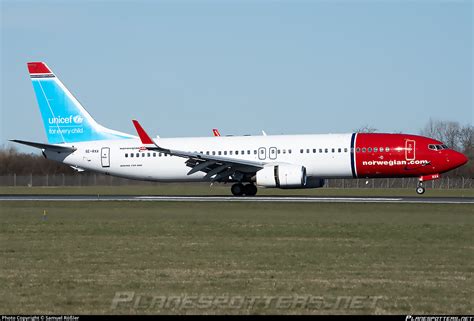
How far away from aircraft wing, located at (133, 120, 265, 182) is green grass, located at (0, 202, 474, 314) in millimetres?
13266

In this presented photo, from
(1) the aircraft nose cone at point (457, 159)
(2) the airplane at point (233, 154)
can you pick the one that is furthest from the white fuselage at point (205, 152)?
(1) the aircraft nose cone at point (457, 159)

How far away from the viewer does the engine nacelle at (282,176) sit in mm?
42062

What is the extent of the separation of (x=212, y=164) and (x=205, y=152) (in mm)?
2277

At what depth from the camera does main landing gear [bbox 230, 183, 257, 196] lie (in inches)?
1797

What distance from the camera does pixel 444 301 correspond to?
1291cm

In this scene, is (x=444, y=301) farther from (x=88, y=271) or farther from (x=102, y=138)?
(x=102, y=138)

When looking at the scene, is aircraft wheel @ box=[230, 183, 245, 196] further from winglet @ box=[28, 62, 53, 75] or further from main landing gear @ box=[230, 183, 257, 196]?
winglet @ box=[28, 62, 53, 75]

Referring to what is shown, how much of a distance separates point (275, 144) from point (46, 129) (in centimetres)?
1482

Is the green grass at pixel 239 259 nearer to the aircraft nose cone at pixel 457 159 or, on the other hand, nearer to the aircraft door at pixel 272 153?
the aircraft nose cone at pixel 457 159

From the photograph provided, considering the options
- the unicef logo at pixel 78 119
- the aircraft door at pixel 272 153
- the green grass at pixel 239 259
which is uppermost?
the unicef logo at pixel 78 119

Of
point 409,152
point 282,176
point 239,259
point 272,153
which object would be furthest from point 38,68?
point 239,259

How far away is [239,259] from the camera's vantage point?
689 inches

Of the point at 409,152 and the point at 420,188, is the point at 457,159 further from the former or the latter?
the point at 420,188

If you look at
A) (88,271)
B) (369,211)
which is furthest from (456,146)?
(88,271)
